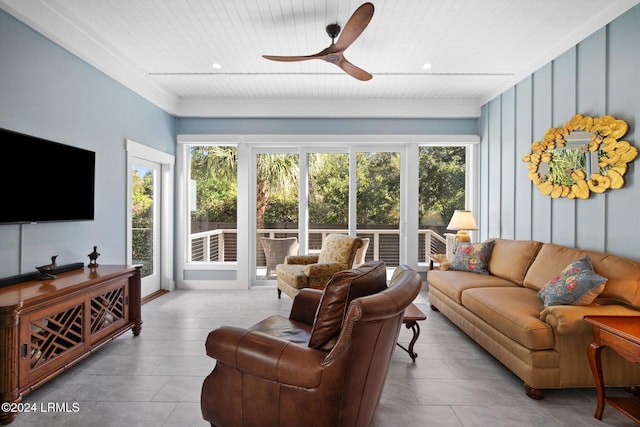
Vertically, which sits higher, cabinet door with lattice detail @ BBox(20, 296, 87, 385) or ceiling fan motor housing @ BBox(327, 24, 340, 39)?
ceiling fan motor housing @ BBox(327, 24, 340, 39)

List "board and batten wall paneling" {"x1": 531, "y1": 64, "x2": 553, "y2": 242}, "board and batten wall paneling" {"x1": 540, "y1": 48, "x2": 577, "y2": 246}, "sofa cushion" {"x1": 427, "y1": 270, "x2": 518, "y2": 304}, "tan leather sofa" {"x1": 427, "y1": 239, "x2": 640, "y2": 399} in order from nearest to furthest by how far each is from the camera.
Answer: "tan leather sofa" {"x1": 427, "y1": 239, "x2": 640, "y2": 399}
"board and batten wall paneling" {"x1": 540, "y1": 48, "x2": 577, "y2": 246}
"sofa cushion" {"x1": 427, "y1": 270, "x2": 518, "y2": 304}
"board and batten wall paneling" {"x1": 531, "y1": 64, "x2": 553, "y2": 242}

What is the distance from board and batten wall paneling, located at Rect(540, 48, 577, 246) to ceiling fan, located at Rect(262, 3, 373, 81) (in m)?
1.86

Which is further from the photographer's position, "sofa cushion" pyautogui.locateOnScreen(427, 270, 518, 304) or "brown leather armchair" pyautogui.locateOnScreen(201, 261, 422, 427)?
"sofa cushion" pyautogui.locateOnScreen(427, 270, 518, 304)

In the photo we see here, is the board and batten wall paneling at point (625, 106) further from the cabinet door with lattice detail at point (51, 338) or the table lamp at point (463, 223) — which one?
the cabinet door with lattice detail at point (51, 338)

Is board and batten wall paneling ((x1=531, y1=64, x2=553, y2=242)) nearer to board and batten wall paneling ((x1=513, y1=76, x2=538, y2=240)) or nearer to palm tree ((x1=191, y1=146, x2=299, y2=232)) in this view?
board and batten wall paneling ((x1=513, y1=76, x2=538, y2=240))

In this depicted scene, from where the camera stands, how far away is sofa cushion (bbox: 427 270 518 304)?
322 cm

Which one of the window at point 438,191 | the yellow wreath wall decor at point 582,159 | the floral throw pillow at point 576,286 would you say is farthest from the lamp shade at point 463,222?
the floral throw pillow at point 576,286

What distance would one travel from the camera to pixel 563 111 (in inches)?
126

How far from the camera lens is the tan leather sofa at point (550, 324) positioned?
2150 mm

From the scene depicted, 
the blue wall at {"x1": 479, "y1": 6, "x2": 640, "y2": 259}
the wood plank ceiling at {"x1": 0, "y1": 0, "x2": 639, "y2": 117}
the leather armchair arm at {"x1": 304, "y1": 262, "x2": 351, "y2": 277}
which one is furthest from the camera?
the leather armchair arm at {"x1": 304, "y1": 262, "x2": 351, "y2": 277}

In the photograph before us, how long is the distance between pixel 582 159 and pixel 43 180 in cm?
445

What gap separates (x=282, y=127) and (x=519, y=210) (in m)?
3.34

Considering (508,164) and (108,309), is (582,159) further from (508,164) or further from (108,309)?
(108,309)

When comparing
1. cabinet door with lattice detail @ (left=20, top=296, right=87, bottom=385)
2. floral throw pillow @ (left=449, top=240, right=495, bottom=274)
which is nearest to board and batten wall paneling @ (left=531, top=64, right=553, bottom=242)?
floral throw pillow @ (left=449, top=240, right=495, bottom=274)
